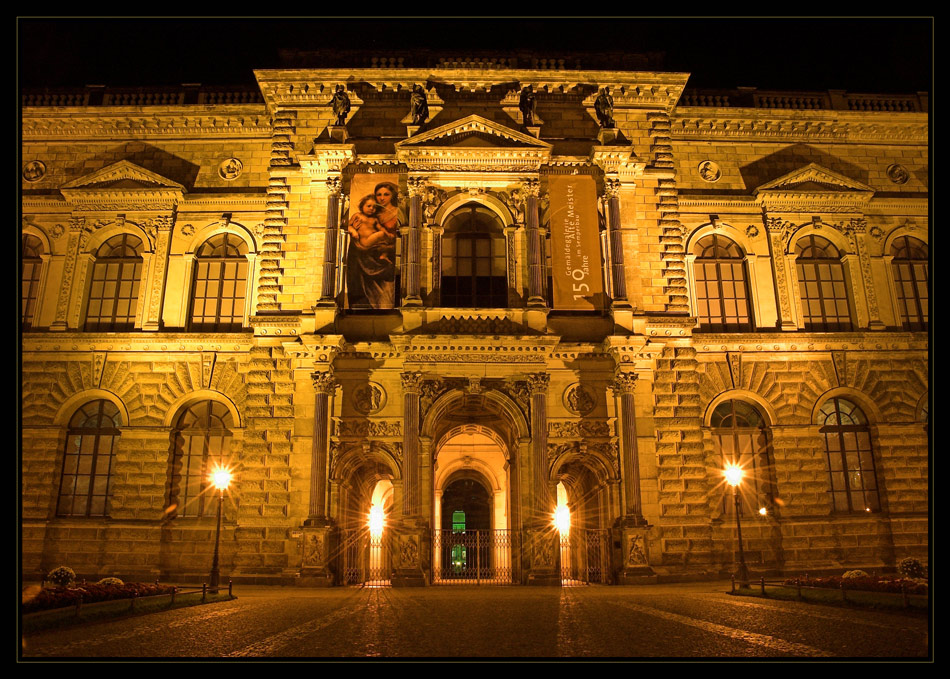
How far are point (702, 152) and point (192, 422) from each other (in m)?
21.0

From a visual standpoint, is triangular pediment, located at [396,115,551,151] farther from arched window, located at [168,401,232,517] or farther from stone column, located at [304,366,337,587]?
arched window, located at [168,401,232,517]

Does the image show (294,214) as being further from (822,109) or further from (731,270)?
(822,109)

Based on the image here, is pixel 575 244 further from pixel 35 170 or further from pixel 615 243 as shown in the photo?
pixel 35 170

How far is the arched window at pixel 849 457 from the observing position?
77.3 feet

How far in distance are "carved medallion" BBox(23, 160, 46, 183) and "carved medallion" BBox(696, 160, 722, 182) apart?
24.7 metres

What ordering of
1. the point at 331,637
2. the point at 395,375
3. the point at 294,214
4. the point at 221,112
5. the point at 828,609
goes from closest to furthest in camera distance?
the point at 331,637
the point at 828,609
the point at 395,375
the point at 294,214
the point at 221,112

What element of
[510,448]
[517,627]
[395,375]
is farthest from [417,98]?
[517,627]

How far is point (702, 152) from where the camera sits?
1039 inches

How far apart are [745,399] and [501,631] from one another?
16.0m

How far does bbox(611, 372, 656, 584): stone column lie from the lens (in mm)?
20469

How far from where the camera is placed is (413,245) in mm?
23312

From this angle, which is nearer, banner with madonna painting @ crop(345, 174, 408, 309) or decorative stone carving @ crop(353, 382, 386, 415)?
decorative stone carving @ crop(353, 382, 386, 415)

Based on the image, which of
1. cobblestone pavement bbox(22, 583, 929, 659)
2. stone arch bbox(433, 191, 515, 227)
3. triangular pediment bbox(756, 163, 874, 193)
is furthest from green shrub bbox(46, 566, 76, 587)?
triangular pediment bbox(756, 163, 874, 193)

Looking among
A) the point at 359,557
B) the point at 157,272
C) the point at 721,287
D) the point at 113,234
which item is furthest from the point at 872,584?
the point at 113,234
